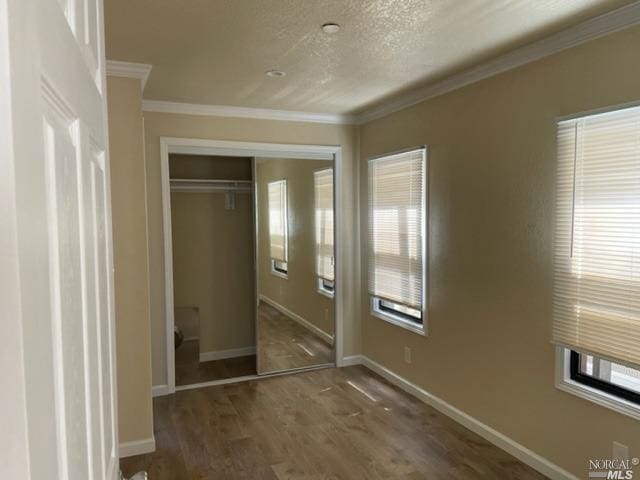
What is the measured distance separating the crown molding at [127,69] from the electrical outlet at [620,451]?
3425mm

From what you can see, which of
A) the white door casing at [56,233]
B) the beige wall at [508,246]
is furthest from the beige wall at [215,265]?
the white door casing at [56,233]

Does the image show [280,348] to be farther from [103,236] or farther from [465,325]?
[103,236]

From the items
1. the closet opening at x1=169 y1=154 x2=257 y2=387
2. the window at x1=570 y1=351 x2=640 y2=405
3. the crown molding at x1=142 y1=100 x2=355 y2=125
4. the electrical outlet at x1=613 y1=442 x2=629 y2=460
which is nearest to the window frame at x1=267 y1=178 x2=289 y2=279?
the closet opening at x1=169 y1=154 x2=257 y2=387

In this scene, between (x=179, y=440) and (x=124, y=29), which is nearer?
(x=124, y=29)

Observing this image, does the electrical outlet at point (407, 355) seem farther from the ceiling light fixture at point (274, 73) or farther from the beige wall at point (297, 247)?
the ceiling light fixture at point (274, 73)

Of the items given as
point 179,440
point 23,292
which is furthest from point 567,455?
point 23,292

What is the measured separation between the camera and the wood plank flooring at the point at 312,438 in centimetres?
274

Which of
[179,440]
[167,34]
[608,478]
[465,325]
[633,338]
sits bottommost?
[179,440]

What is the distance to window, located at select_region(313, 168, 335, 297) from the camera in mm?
4543

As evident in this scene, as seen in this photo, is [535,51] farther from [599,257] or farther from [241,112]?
[241,112]

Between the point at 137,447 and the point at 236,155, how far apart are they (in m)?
2.51

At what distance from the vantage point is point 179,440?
3.14 meters

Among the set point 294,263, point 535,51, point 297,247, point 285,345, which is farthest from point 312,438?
point 535,51

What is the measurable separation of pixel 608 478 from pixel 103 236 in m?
2.67
